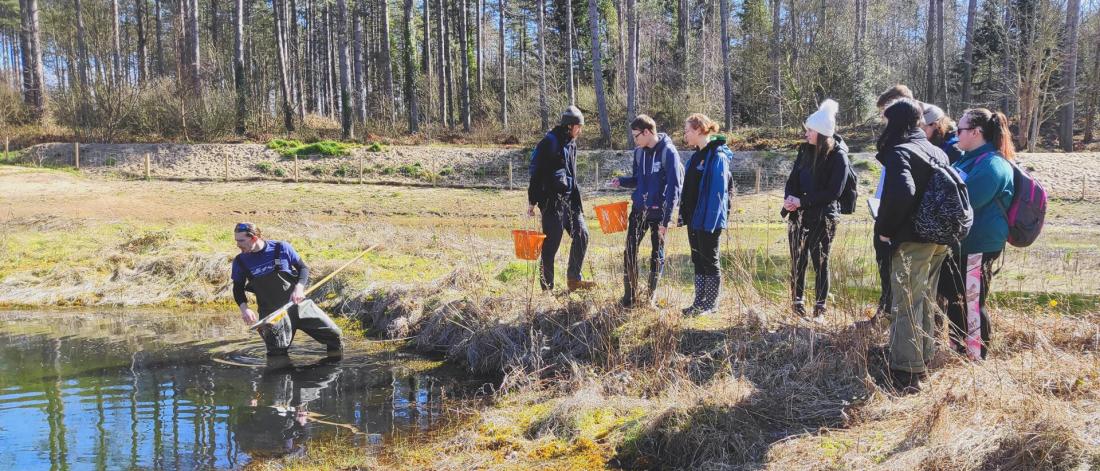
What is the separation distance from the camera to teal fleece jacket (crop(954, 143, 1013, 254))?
15.8 ft

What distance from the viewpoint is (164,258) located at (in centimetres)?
1142

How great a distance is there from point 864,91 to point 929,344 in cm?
3129

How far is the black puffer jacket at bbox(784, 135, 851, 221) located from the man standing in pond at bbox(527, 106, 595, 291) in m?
1.96

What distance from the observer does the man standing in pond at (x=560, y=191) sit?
6977 mm

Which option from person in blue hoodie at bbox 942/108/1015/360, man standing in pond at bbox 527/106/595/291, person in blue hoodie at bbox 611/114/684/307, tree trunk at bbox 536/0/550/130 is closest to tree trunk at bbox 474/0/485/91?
tree trunk at bbox 536/0/550/130

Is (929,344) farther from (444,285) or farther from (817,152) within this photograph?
(444,285)

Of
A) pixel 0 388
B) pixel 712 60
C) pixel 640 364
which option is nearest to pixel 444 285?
pixel 640 364

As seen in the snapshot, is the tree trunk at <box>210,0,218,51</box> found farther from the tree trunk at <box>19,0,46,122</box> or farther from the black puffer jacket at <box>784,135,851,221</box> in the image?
the black puffer jacket at <box>784,135,851,221</box>

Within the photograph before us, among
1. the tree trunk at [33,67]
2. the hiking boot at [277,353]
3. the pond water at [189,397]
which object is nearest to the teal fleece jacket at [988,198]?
the pond water at [189,397]

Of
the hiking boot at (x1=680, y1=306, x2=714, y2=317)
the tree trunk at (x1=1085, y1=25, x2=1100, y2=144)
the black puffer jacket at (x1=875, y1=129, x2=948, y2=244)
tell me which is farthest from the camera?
the tree trunk at (x1=1085, y1=25, x2=1100, y2=144)

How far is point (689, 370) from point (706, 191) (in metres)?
1.40

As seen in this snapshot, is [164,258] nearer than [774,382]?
No

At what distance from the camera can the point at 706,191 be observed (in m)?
6.09

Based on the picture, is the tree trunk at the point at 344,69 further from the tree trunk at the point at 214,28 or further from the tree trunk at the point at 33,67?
the tree trunk at the point at 214,28
